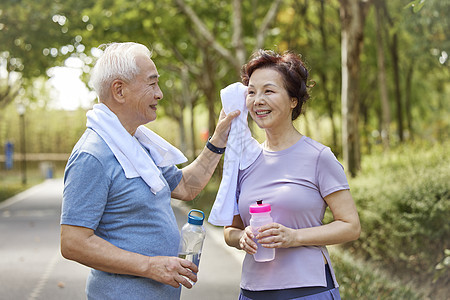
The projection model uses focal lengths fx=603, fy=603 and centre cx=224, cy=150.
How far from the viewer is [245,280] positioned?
276cm

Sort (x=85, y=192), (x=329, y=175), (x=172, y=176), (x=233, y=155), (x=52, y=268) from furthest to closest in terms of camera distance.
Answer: (x=52, y=268) < (x=172, y=176) < (x=233, y=155) < (x=329, y=175) < (x=85, y=192)

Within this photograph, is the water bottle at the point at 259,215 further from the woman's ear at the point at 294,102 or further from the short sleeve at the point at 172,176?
the short sleeve at the point at 172,176

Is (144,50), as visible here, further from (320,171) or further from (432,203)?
(432,203)

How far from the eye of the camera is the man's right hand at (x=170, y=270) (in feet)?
8.17

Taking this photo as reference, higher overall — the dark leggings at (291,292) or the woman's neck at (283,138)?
the woman's neck at (283,138)

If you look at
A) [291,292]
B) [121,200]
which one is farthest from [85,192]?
[291,292]

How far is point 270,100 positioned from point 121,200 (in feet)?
2.62

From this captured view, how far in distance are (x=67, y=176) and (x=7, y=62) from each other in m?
22.7

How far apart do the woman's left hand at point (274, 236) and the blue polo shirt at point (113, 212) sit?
450mm

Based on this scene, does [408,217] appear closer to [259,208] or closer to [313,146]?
[313,146]

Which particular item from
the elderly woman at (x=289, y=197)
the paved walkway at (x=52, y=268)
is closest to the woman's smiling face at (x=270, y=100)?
the elderly woman at (x=289, y=197)

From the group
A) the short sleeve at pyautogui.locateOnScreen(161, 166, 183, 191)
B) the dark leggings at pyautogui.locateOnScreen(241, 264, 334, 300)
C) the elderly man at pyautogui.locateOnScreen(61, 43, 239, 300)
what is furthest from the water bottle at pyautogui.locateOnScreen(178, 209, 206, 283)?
the short sleeve at pyautogui.locateOnScreen(161, 166, 183, 191)

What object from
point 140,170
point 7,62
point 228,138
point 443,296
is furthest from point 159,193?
point 7,62

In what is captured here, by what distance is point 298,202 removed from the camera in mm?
2623
